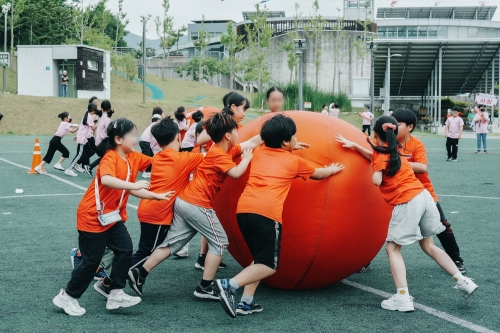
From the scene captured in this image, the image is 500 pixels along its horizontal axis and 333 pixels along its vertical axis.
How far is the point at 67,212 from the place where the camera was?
1041cm

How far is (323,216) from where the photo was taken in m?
5.43

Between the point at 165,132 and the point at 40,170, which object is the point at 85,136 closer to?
the point at 40,170

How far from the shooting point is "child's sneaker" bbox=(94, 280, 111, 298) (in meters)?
5.66

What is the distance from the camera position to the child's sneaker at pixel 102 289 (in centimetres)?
566

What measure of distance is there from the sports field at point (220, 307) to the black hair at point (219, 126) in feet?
5.06

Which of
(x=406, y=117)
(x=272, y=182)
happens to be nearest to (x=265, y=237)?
(x=272, y=182)

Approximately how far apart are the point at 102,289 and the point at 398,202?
2873 mm

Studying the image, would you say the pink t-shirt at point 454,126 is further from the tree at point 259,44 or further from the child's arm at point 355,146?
the tree at point 259,44

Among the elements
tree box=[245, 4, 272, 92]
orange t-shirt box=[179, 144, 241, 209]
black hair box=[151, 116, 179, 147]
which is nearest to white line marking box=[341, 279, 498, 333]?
orange t-shirt box=[179, 144, 241, 209]

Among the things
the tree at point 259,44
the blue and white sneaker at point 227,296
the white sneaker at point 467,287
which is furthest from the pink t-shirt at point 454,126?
the tree at point 259,44

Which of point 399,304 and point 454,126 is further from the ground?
point 454,126

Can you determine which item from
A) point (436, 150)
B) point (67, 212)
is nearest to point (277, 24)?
point (436, 150)

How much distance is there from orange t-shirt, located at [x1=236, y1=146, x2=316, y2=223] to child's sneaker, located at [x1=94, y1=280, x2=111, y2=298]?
153 centimetres

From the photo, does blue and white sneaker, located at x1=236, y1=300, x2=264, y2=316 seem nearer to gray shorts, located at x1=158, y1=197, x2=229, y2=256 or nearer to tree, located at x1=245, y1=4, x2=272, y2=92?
gray shorts, located at x1=158, y1=197, x2=229, y2=256
